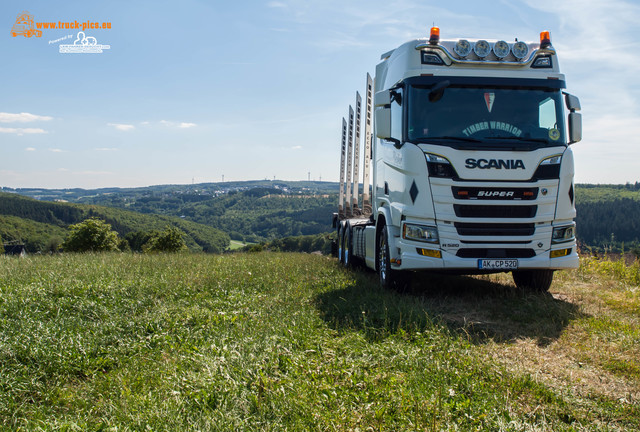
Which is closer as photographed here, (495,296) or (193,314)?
(193,314)

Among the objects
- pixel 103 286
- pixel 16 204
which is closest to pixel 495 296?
pixel 103 286

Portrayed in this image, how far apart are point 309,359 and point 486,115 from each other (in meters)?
4.60

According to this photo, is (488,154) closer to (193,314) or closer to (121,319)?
(193,314)

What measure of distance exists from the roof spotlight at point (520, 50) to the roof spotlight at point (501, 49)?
3.8 inches

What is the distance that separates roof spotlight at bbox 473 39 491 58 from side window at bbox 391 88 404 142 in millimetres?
1204

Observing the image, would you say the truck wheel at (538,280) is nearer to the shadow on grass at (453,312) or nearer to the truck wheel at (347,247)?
the shadow on grass at (453,312)

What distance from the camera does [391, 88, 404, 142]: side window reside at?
7.74 meters

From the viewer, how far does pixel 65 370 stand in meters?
4.62

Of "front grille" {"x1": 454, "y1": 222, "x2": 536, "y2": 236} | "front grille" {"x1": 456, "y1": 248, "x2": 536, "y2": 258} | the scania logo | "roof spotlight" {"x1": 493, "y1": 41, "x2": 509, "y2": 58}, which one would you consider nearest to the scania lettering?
the scania logo

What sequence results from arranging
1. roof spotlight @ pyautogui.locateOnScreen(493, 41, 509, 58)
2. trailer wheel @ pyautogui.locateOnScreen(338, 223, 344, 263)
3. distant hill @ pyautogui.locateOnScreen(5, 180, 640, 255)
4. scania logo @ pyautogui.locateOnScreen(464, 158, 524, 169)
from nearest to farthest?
scania logo @ pyautogui.locateOnScreen(464, 158, 524, 169) → roof spotlight @ pyautogui.locateOnScreen(493, 41, 509, 58) → trailer wheel @ pyautogui.locateOnScreen(338, 223, 344, 263) → distant hill @ pyautogui.locateOnScreen(5, 180, 640, 255)

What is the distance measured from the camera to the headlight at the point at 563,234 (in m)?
7.25

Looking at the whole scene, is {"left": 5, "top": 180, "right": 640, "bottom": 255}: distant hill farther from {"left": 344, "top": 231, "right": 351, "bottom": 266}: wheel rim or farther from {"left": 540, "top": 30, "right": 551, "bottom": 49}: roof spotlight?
{"left": 344, "top": 231, "right": 351, "bottom": 266}: wheel rim

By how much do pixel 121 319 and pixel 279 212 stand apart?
17128 centimetres

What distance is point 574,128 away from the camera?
743cm
